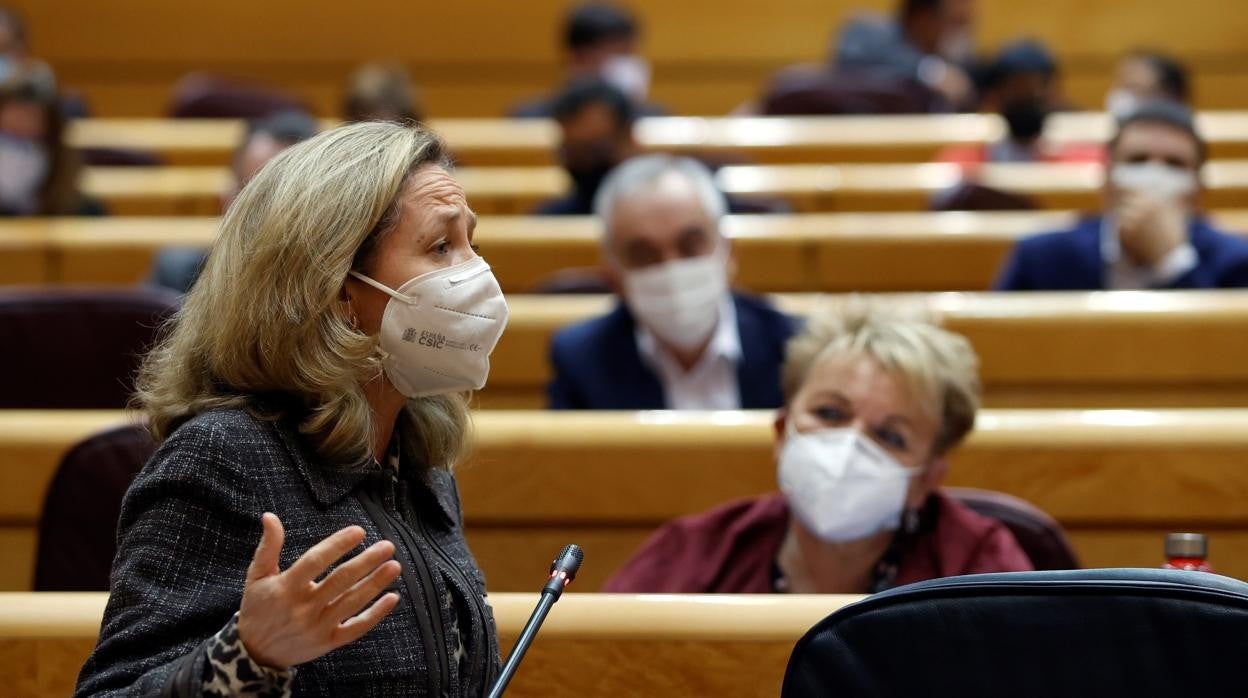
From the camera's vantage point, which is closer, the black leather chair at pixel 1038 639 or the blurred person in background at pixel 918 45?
the black leather chair at pixel 1038 639

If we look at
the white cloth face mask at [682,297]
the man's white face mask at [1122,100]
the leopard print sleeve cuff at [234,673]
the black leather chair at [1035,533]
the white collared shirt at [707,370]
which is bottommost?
the man's white face mask at [1122,100]

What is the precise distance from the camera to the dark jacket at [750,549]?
1595 mm

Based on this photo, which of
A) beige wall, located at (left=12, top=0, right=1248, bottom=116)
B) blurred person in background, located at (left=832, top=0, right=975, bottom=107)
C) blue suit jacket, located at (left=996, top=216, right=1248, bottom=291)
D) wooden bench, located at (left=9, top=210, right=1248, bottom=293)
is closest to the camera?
blue suit jacket, located at (left=996, top=216, right=1248, bottom=291)

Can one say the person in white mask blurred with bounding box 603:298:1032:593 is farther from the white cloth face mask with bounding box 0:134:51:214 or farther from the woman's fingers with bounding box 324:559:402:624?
the white cloth face mask with bounding box 0:134:51:214

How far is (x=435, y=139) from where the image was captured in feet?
3.92

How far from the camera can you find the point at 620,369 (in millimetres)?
2354

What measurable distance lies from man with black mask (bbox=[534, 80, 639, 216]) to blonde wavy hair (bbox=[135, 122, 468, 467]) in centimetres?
244

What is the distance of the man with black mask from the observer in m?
3.58

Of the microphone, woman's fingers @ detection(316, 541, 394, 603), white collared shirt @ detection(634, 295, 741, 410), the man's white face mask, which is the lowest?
the man's white face mask

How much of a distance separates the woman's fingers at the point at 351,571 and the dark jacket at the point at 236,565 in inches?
3.7

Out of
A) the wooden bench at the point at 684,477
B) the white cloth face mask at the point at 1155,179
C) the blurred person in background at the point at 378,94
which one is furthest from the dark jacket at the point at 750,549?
the blurred person in background at the point at 378,94

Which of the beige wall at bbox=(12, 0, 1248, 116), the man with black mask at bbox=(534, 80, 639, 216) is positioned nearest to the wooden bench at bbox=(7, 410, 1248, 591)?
the man with black mask at bbox=(534, 80, 639, 216)

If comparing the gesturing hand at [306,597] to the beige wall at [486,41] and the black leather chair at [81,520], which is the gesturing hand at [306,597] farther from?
the beige wall at [486,41]

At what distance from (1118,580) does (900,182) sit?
289 cm
